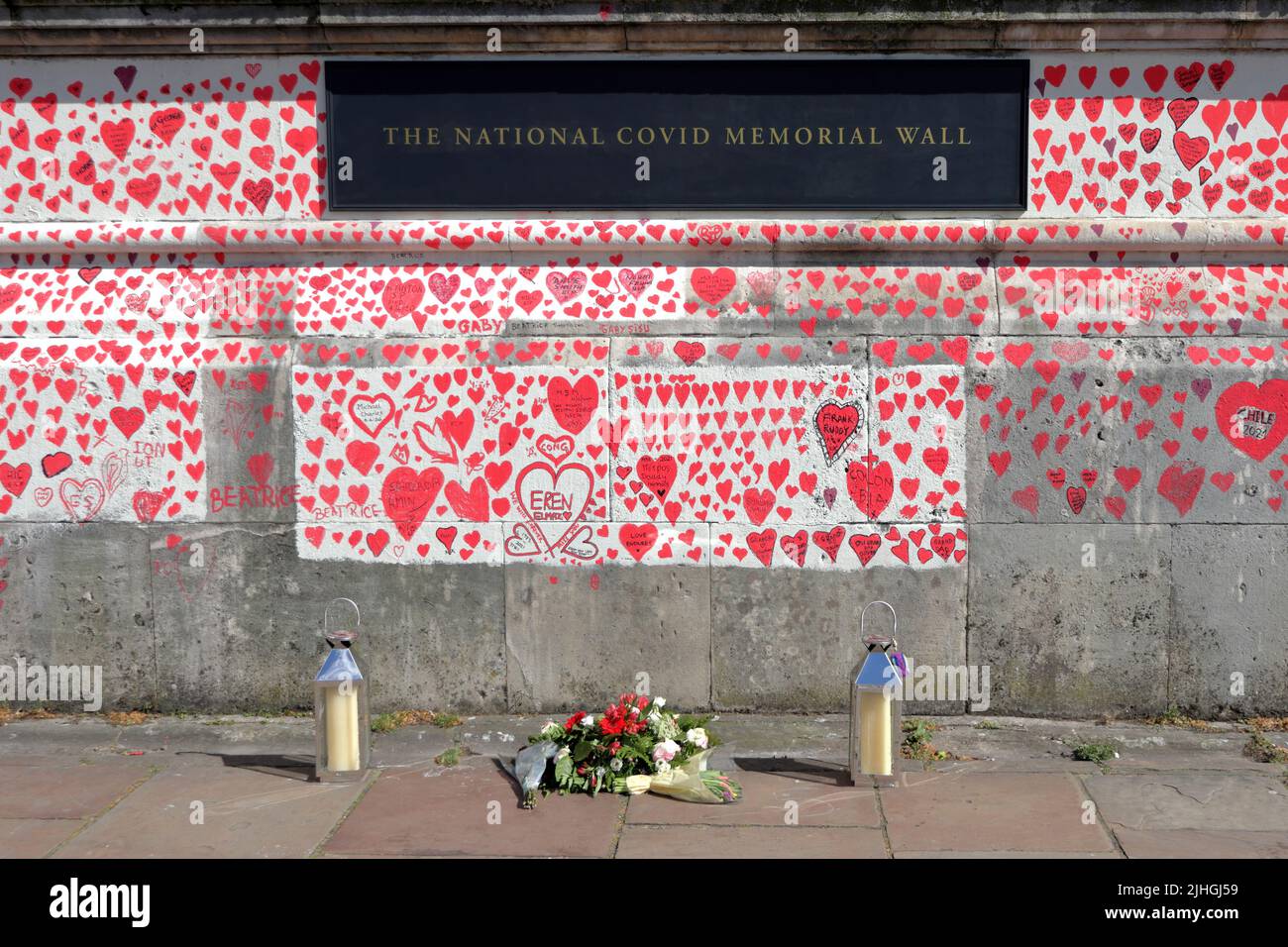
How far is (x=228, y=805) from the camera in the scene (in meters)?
5.70

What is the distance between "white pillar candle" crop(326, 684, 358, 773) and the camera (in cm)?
596

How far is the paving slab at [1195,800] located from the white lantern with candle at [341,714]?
348 cm

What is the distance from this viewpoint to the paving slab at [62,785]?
18.6ft

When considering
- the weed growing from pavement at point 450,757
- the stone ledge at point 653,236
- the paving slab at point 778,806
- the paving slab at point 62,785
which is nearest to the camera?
the paving slab at point 778,806

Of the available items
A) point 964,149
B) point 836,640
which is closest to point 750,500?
point 836,640

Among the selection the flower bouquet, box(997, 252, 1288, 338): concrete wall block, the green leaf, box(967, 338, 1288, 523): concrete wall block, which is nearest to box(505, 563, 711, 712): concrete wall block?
the flower bouquet

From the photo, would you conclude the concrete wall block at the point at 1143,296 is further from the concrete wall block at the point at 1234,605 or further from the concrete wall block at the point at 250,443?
the concrete wall block at the point at 250,443

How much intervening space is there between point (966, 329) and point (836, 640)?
72.2 inches

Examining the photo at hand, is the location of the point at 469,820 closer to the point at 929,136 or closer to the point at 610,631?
the point at 610,631

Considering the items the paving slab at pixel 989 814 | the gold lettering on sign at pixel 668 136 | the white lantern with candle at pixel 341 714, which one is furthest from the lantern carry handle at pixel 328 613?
the paving slab at pixel 989 814

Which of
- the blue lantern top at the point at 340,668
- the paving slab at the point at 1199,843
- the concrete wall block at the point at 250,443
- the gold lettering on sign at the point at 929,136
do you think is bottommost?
the paving slab at the point at 1199,843

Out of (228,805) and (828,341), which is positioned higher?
(828,341)

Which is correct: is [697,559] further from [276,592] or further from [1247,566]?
[1247,566]

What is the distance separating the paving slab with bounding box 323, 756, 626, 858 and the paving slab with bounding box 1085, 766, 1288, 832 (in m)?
2.27
